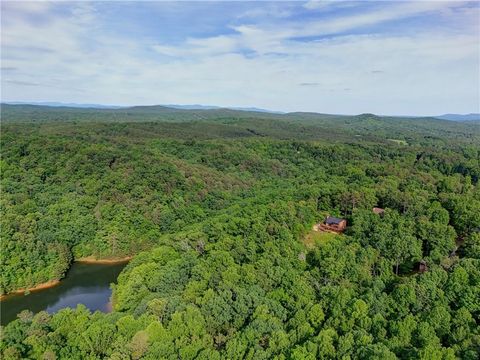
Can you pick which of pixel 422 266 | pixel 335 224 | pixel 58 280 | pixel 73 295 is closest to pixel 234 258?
pixel 335 224

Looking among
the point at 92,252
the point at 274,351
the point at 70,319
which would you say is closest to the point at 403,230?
the point at 274,351

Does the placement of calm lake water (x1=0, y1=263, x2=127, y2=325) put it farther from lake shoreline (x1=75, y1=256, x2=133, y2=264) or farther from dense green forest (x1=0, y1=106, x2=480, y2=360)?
dense green forest (x1=0, y1=106, x2=480, y2=360)

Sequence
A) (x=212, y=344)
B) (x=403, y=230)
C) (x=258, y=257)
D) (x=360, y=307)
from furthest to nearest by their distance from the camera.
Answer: (x=403, y=230)
(x=258, y=257)
(x=360, y=307)
(x=212, y=344)

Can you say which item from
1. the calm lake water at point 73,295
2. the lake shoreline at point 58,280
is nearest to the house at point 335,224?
the calm lake water at point 73,295

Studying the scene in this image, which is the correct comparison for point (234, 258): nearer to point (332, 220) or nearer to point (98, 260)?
point (332, 220)

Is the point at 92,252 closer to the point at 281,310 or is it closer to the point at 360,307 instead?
the point at 281,310

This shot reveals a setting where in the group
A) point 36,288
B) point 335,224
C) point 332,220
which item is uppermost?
point 332,220
